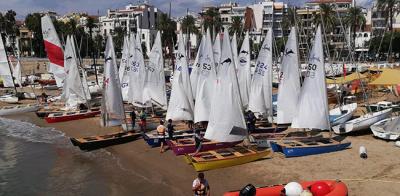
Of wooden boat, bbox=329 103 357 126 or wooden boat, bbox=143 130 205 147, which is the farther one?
wooden boat, bbox=329 103 357 126

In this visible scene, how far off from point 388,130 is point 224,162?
440 inches

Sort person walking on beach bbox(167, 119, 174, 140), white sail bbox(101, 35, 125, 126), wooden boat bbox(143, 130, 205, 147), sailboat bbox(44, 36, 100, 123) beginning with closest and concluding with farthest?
person walking on beach bbox(167, 119, 174, 140) → wooden boat bbox(143, 130, 205, 147) → white sail bbox(101, 35, 125, 126) → sailboat bbox(44, 36, 100, 123)

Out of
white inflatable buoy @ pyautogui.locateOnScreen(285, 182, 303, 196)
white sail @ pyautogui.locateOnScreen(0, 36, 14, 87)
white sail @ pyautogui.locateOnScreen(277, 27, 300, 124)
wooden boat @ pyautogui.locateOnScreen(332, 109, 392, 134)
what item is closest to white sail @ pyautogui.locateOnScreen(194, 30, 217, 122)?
white sail @ pyautogui.locateOnScreen(277, 27, 300, 124)

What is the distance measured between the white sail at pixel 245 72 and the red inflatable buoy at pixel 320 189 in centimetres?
1784

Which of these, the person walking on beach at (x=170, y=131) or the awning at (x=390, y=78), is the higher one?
the awning at (x=390, y=78)

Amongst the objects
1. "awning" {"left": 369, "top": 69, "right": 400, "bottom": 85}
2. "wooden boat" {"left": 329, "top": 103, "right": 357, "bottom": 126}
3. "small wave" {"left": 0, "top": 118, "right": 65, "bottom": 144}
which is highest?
"awning" {"left": 369, "top": 69, "right": 400, "bottom": 85}

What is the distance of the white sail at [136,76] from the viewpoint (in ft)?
118

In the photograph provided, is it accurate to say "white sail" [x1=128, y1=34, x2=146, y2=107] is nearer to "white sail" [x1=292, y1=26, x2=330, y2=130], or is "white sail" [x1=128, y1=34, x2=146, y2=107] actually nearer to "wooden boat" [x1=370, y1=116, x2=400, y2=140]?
"white sail" [x1=292, y1=26, x2=330, y2=130]

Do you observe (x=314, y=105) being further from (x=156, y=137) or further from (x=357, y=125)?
(x=156, y=137)

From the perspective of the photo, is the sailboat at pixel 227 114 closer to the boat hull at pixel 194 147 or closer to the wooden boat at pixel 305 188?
the boat hull at pixel 194 147

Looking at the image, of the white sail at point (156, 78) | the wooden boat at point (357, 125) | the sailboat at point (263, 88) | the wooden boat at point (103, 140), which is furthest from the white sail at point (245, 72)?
the wooden boat at point (103, 140)

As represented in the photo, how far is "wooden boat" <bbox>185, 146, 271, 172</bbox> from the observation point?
70.8 feet

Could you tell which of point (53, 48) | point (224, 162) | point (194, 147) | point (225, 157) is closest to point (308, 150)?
point (225, 157)

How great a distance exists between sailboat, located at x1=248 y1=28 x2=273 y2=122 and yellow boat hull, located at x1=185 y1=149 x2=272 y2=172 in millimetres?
6715
